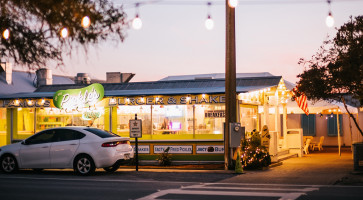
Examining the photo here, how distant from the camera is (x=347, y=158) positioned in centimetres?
2331

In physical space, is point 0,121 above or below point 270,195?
above

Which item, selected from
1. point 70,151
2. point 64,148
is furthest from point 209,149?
point 64,148

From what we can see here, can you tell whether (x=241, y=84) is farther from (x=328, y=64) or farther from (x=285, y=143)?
(x=328, y=64)

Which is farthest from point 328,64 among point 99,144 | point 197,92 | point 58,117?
point 58,117

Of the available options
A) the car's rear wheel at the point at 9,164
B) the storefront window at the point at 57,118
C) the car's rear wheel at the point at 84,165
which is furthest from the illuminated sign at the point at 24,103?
the car's rear wheel at the point at 84,165

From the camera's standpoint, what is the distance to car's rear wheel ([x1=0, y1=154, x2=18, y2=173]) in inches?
711

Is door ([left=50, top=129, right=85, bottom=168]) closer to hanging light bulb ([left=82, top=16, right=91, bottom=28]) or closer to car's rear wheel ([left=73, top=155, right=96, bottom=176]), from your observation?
car's rear wheel ([left=73, top=155, right=96, bottom=176])

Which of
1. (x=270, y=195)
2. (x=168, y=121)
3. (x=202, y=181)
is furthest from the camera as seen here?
(x=168, y=121)

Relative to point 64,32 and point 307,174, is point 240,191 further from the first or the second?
point 64,32

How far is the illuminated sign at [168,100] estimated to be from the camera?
2059cm

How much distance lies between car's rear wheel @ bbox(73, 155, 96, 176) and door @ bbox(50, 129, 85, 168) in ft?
0.71

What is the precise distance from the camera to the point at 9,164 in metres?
18.1

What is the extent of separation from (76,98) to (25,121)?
335 centimetres

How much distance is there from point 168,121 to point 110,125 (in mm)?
2480
